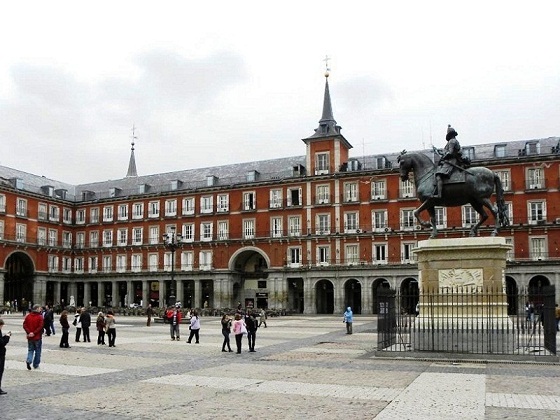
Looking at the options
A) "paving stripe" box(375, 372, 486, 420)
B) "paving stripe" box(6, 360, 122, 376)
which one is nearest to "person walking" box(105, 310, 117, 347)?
"paving stripe" box(6, 360, 122, 376)

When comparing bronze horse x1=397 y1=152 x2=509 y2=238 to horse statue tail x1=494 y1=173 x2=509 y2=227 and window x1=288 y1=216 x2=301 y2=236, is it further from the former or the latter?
window x1=288 y1=216 x2=301 y2=236

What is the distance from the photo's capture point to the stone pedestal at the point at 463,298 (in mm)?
17391

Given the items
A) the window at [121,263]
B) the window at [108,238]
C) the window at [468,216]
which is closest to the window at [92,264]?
the window at [108,238]

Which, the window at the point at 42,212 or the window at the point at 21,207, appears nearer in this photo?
the window at the point at 21,207

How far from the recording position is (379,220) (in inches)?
2392

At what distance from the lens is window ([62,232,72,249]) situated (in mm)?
77312

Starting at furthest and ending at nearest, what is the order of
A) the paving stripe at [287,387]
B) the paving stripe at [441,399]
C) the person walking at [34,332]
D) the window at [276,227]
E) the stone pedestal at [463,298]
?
the window at [276,227] < the stone pedestal at [463,298] < the person walking at [34,332] < the paving stripe at [287,387] < the paving stripe at [441,399]

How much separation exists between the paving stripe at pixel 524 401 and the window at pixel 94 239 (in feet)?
234

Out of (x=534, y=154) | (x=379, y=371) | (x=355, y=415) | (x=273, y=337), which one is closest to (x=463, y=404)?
(x=355, y=415)

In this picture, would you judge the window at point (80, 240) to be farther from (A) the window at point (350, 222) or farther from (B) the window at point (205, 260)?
(A) the window at point (350, 222)

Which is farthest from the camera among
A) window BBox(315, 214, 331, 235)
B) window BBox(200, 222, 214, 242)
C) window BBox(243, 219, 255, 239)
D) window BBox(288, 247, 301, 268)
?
window BBox(200, 222, 214, 242)

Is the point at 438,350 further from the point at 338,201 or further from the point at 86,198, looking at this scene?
the point at 86,198

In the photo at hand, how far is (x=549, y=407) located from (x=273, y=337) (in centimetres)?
1905

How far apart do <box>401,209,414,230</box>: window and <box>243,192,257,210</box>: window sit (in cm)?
1674
